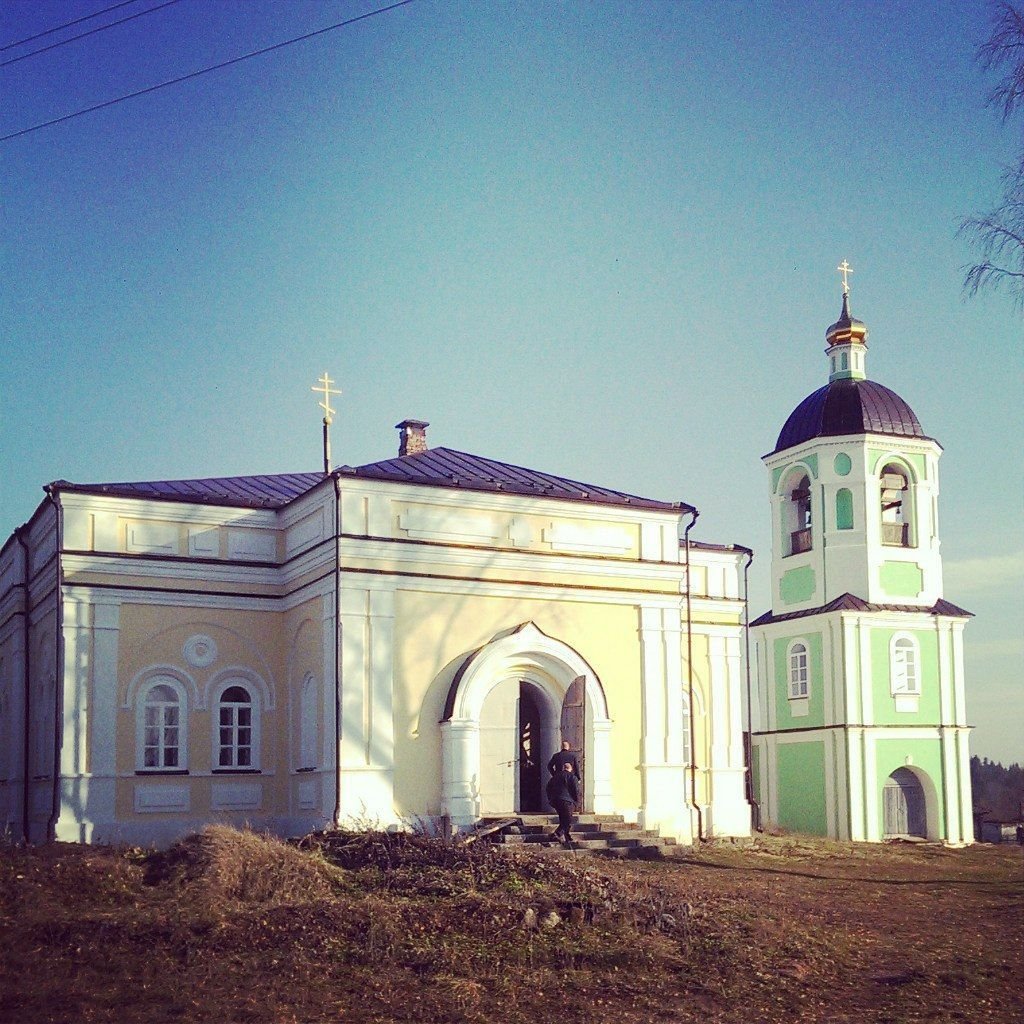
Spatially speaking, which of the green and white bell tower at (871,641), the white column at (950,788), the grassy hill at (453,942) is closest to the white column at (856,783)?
the green and white bell tower at (871,641)

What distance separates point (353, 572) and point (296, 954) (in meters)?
8.59

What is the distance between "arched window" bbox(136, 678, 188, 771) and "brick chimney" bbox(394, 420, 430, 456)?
6.73 meters

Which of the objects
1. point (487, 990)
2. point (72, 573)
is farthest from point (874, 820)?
point (487, 990)

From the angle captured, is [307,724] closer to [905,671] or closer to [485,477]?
[485,477]

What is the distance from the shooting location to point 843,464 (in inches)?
1170

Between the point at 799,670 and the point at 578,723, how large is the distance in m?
11.8

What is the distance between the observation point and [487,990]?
10180 millimetres

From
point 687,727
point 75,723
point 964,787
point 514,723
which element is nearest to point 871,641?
point 964,787

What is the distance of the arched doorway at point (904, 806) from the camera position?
96.7ft

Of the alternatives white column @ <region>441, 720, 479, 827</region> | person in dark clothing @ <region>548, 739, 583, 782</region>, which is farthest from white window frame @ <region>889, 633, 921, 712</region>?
white column @ <region>441, 720, 479, 827</region>

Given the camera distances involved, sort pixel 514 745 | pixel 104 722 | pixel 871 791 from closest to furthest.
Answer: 1. pixel 104 722
2. pixel 514 745
3. pixel 871 791

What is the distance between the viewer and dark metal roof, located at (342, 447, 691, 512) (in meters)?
19.9

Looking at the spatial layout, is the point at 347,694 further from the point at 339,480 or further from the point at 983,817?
the point at 983,817

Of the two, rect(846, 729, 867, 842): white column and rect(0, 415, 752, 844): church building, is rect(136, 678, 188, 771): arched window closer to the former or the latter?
rect(0, 415, 752, 844): church building
